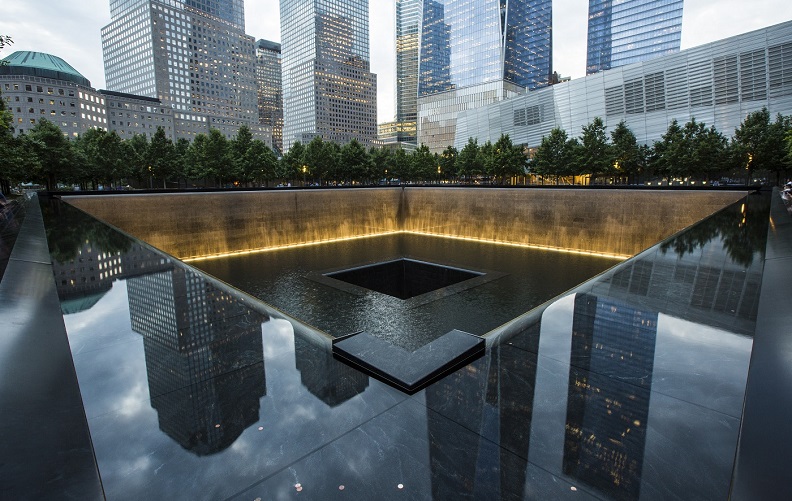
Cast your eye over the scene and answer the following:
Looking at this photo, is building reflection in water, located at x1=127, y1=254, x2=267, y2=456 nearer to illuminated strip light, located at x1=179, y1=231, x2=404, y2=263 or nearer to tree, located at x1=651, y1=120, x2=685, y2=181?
illuminated strip light, located at x1=179, y1=231, x2=404, y2=263

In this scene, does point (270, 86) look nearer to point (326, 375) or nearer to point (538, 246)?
point (538, 246)

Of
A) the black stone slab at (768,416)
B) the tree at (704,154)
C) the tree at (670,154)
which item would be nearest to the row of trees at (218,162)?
the tree at (670,154)

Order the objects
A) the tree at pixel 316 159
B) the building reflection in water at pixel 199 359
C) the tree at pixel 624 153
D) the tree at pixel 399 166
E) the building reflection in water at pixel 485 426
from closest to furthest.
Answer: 1. the building reflection in water at pixel 485 426
2. the building reflection in water at pixel 199 359
3. the tree at pixel 624 153
4. the tree at pixel 316 159
5. the tree at pixel 399 166

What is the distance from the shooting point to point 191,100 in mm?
121125

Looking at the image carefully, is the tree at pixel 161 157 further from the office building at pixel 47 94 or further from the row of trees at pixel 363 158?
the office building at pixel 47 94

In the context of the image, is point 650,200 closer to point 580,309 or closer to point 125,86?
point 580,309

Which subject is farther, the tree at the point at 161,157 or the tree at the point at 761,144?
the tree at the point at 161,157

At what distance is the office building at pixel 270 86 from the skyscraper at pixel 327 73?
87.1 ft

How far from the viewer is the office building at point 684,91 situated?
132 ft

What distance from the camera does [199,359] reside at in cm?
405

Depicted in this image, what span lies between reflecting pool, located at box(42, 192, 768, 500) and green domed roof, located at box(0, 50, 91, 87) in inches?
4570

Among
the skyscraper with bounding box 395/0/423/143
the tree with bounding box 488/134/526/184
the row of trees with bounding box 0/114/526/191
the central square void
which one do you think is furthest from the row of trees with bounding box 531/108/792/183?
the skyscraper with bounding box 395/0/423/143

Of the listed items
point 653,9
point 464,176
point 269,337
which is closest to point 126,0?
point 464,176

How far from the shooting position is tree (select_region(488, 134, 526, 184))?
156 feet
